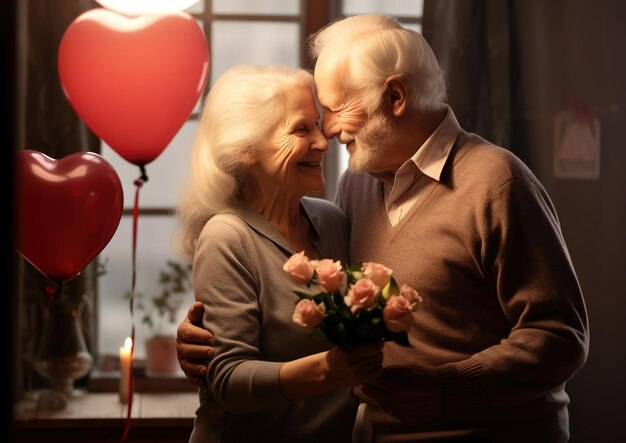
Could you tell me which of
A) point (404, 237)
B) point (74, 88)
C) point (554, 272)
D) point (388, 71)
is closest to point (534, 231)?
point (554, 272)

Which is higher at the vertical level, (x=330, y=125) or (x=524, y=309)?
(x=330, y=125)

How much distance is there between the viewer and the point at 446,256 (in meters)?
1.94

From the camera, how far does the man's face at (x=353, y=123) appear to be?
2051 mm

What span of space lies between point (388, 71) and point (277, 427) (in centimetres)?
90

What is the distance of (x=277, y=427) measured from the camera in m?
1.97

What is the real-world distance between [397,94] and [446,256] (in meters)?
0.43

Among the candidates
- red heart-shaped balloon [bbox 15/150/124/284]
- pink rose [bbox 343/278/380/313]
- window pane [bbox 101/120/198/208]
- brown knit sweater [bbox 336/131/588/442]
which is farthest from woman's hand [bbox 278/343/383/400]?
window pane [bbox 101/120/198/208]

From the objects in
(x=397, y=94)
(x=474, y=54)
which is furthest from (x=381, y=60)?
(x=474, y=54)

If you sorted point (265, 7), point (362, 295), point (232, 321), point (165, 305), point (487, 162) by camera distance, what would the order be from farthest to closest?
point (265, 7) < point (165, 305) < point (487, 162) < point (232, 321) < point (362, 295)

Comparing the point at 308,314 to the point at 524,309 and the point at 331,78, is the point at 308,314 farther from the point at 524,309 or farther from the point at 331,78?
the point at 331,78

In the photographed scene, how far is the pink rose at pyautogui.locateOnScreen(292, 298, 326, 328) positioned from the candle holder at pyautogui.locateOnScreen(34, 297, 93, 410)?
1.78 m

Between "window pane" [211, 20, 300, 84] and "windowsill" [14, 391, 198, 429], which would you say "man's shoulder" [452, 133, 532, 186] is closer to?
"window pane" [211, 20, 300, 84]

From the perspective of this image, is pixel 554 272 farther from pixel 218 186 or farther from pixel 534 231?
pixel 218 186

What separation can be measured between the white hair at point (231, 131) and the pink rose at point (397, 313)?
0.61m
